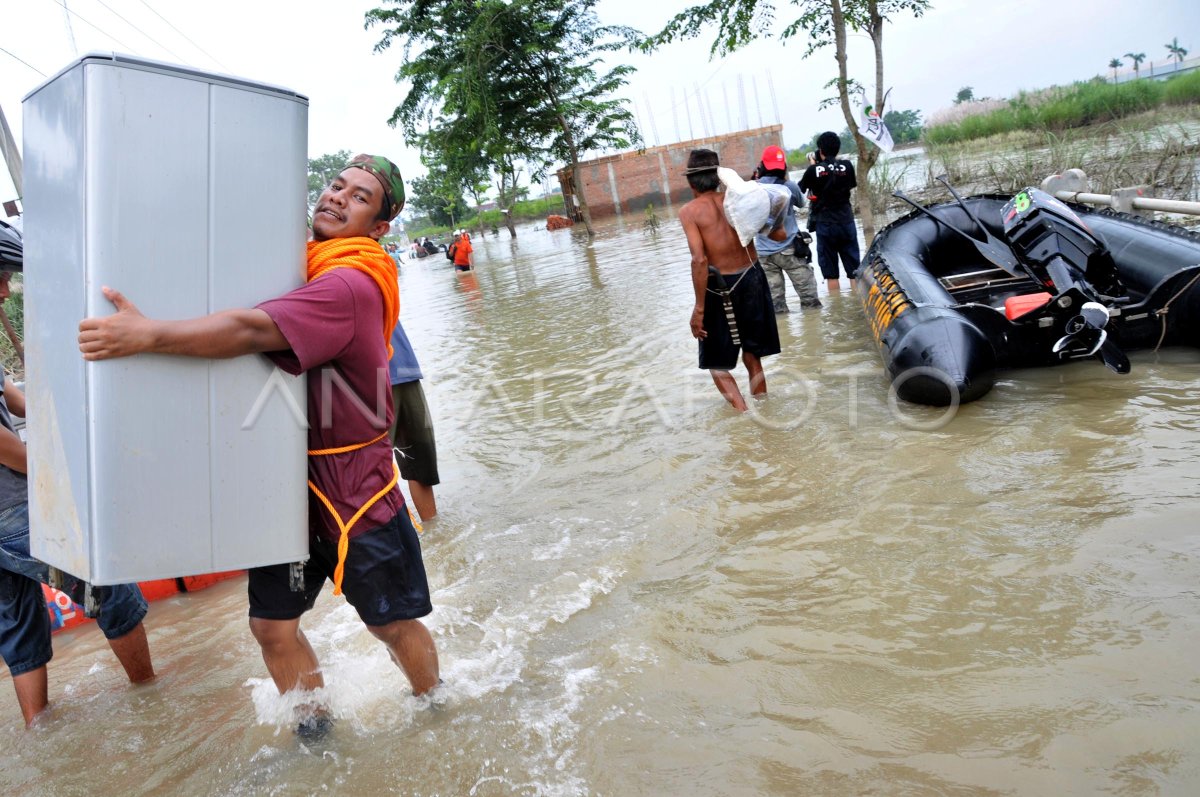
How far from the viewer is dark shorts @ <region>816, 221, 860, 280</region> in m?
8.50

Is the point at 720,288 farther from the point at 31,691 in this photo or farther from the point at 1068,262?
the point at 31,691

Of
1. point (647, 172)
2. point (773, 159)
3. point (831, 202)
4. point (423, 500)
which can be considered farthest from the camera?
point (647, 172)

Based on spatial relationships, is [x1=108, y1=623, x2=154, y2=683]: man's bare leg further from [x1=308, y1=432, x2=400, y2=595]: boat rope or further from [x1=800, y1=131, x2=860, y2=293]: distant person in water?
[x1=800, y1=131, x2=860, y2=293]: distant person in water

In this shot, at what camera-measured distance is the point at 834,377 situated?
5789 millimetres

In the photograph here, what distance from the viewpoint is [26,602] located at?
2.77 metres

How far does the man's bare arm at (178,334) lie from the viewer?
1766 millimetres

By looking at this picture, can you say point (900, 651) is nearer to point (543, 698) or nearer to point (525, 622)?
point (543, 698)

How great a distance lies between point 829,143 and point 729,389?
13.3 ft

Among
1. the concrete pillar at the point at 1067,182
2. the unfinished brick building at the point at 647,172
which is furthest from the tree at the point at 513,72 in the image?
the concrete pillar at the point at 1067,182

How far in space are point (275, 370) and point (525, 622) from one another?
1.56 meters

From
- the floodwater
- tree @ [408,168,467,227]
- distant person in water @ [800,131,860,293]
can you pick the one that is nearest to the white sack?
the floodwater

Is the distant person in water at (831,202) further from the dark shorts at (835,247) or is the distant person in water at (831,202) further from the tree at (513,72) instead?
the tree at (513,72)

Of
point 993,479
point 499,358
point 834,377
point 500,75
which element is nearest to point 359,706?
point 993,479

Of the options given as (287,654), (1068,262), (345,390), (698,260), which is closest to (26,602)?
(287,654)
